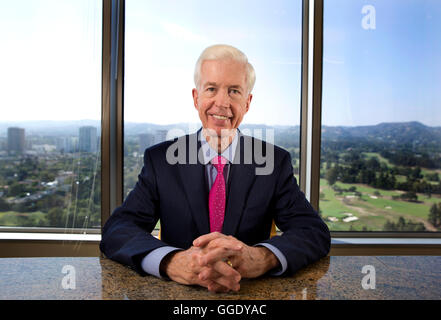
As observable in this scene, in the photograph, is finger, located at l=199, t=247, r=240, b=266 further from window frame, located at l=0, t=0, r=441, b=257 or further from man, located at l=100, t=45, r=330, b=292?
window frame, located at l=0, t=0, r=441, b=257

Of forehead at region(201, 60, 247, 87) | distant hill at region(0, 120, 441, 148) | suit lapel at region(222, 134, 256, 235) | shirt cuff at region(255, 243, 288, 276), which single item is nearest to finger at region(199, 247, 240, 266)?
shirt cuff at region(255, 243, 288, 276)

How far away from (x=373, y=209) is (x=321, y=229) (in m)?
1.85

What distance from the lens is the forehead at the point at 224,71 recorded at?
1.35 metres

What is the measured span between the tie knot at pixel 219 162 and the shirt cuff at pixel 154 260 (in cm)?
46

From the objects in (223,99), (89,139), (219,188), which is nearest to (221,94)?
(223,99)

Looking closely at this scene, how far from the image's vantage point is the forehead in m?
1.35

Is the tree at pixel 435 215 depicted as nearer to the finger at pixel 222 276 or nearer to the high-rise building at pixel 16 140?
the finger at pixel 222 276

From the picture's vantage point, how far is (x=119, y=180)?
272 centimetres

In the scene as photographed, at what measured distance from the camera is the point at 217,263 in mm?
808

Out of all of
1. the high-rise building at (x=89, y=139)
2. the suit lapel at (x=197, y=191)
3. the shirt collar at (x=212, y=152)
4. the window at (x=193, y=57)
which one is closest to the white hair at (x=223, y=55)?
the shirt collar at (x=212, y=152)

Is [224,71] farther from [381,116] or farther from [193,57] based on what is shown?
[381,116]

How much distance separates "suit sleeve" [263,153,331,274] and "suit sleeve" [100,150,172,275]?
37cm

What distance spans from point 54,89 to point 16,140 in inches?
19.5

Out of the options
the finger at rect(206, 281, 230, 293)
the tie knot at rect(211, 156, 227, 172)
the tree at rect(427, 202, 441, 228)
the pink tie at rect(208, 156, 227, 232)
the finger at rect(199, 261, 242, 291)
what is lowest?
the tree at rect(427, 202, 441, 228)
